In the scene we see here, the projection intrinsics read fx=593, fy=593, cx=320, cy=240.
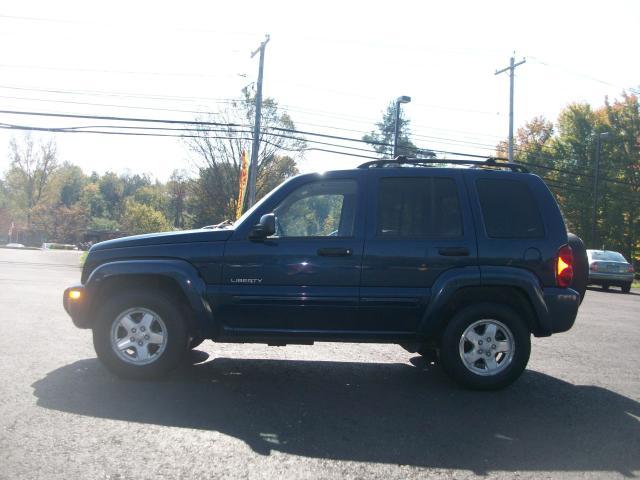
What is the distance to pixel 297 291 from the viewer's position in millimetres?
5473

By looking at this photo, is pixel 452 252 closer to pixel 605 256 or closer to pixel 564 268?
pixel 564 268

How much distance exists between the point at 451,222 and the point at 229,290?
7.25 ft

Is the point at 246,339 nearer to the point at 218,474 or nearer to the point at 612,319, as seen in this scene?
the point at 218,474

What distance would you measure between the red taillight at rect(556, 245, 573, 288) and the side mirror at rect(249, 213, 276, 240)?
2.72 metres

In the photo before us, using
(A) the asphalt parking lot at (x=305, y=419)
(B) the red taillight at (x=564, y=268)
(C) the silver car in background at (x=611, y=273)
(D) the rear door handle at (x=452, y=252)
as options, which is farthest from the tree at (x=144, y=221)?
(B) the red taillight at (x=564, y=268)

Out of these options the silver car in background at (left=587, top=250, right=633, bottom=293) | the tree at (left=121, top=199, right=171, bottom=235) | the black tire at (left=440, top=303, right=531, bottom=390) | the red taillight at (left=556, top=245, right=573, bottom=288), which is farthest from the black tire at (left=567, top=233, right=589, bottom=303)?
the tree at (left=121, top=199, right=171, bottom=235)

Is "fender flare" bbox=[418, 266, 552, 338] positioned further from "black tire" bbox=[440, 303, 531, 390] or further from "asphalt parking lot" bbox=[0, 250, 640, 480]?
"asphalt parking lot" bbox=[0, 250, 640, 480]

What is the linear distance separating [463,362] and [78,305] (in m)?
3.72

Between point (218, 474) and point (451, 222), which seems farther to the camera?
point (451, 222)

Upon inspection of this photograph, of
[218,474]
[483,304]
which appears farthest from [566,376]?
[218,474]

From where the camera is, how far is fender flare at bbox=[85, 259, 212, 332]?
5449mm

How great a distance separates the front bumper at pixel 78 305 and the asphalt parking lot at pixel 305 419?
53cm

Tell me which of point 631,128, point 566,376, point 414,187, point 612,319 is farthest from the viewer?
point 631,128

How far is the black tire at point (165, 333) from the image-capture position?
18.2ft
